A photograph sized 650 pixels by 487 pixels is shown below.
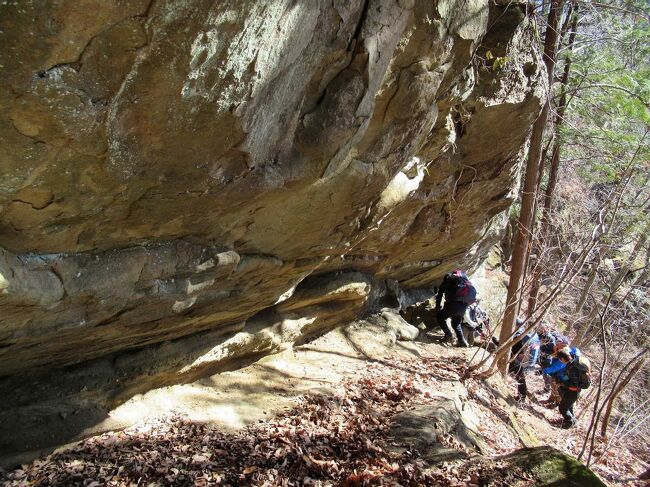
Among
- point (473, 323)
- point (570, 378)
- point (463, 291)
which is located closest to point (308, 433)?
point (463, 291)

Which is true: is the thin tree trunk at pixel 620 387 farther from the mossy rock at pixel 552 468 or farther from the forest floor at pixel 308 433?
the mossy rock at pixel 552 468

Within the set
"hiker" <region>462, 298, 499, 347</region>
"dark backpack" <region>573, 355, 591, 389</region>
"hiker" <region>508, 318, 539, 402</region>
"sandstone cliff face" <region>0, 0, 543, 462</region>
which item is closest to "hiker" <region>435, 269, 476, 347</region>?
"hiker" <region>462, 298, 499, 347</region>

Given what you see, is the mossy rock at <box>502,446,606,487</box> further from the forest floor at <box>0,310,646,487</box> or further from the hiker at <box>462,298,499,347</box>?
the hiker at <box>462,298,499,347</box>

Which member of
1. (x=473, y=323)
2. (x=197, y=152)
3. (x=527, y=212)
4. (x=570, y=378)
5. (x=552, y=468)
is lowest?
(x=570, y=378)

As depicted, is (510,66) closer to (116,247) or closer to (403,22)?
(403,22)

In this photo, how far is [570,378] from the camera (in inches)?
372

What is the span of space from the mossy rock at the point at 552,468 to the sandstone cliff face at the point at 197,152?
3531 millimetres

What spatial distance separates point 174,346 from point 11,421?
1978 mm

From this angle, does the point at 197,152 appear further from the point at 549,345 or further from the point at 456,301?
the point at 549,345

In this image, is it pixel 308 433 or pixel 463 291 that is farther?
pixel 463 291

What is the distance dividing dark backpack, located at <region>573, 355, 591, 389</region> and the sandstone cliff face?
17.0 ft

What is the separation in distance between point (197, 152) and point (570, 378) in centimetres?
940

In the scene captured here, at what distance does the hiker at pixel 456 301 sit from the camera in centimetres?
1068

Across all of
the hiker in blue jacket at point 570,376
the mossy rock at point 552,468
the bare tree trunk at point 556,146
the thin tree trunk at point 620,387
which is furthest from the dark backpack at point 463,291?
the mossy rock at point 552,468
